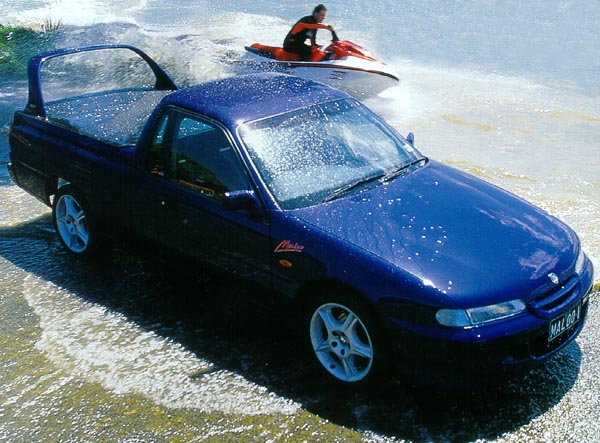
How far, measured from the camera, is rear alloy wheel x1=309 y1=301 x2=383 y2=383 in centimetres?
414

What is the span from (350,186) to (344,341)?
103cm

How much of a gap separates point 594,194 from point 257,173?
504cm

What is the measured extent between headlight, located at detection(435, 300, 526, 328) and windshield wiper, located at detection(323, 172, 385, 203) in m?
1.14

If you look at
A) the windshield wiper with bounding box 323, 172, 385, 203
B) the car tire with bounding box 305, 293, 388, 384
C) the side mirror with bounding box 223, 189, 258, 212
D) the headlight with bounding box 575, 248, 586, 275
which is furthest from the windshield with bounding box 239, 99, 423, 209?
the headlight with bounding box 575, 248, 586, 275

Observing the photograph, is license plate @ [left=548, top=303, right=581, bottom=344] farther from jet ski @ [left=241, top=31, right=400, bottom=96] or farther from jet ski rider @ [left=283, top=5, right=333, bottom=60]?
jet ski rider @ [left=283, top=5, right=333, bottom=60]

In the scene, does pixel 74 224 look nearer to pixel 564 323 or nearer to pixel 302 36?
pixel 564 323

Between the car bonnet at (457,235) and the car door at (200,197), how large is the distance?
41 cm

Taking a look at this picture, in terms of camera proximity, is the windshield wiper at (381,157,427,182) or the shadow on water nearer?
the shadow on water

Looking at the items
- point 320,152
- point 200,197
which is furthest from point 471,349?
point 200,197

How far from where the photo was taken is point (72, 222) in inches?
247

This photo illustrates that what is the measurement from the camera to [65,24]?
2055cm

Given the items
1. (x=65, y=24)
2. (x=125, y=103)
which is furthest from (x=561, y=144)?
(x=65, y=24)

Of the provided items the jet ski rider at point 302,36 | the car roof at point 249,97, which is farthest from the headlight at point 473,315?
the jet ski rider at point 302,36

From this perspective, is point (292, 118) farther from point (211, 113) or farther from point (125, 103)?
point (125, 103)
